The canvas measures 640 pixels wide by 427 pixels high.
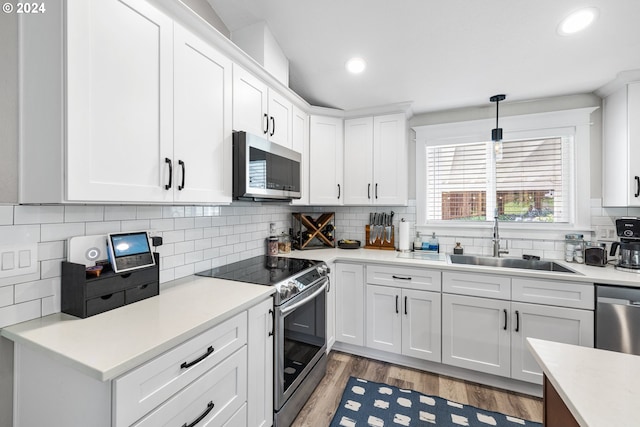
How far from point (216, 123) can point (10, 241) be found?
1.01 metres

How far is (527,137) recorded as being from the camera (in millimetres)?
2615

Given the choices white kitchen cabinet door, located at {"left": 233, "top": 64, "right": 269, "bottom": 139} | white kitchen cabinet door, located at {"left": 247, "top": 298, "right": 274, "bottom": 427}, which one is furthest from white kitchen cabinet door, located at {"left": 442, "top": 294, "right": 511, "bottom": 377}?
white kitchen cabinet door, located at {"left": 233, "top": 64, "right": 269, "bottom": 139}

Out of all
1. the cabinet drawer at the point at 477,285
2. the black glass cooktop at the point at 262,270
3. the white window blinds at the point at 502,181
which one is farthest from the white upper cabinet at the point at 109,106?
the white window blinds at the point at 502,181

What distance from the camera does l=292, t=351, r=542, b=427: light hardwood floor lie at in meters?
1.88

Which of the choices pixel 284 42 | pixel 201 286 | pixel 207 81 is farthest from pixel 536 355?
pixel 284 42

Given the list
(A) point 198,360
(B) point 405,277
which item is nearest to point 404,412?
(B) point 405,277

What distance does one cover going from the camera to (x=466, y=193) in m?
2.86

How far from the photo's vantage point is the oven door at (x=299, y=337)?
1.60 metres

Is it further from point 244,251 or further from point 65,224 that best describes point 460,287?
point 65,224

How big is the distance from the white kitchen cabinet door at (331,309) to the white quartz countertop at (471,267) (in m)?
0.13

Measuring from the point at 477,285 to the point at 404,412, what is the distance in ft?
3.48

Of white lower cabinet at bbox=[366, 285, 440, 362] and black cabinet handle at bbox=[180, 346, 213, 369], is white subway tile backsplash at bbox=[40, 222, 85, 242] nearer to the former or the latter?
black cabinet handle at bbox=[180, 346, 213, 369]

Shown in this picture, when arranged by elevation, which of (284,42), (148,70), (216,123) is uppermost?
(284,42)

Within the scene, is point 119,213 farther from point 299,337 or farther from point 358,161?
point 358,161
